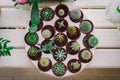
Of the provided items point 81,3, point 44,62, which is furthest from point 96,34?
point 44,62

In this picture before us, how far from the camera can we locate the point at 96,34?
1216 mm

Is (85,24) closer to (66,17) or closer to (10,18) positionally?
(66,17)

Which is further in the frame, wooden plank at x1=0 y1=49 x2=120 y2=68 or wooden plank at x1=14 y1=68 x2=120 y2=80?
wooden plank at x1=14 y1=68 x2=120 y2=80

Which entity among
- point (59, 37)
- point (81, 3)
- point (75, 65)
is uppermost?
point (81, 3)

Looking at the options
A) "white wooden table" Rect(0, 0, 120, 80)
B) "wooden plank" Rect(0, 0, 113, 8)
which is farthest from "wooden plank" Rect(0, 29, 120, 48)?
"wooden plank" Rect(0, 0, 113, 8)

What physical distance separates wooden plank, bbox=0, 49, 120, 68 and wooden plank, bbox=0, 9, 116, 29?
4.5 inches

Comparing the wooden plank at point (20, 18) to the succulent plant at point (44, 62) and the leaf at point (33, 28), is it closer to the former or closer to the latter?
the leaf at point (33, 28)

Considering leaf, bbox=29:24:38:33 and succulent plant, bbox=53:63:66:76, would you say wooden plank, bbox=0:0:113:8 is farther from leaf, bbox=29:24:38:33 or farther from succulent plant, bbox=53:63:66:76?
succulent plant, bbox=53:63:66:76

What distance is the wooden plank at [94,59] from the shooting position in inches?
47.2

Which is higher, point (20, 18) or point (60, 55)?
point (20, 18)

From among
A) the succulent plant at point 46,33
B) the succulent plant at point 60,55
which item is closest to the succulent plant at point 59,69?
the succulent plant at point 60,55

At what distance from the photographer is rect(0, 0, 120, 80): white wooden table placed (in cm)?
120

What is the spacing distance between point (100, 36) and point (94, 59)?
4.1 inches

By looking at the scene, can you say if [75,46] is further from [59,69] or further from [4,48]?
[4,48]
